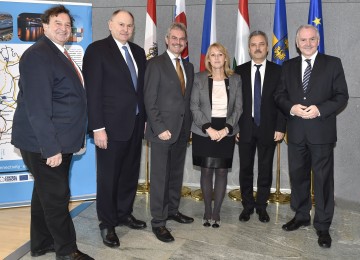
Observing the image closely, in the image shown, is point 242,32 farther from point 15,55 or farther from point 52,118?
point 52,118

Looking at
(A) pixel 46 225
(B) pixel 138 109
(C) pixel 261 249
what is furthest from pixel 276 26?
(A) pixel 46 225

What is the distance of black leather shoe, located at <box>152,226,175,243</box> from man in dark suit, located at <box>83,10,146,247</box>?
330 mm

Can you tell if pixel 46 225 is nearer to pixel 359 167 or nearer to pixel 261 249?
pixel 261 249

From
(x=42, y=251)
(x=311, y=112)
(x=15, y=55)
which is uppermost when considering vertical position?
(x=15, y=55)

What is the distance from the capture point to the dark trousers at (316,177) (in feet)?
10.6

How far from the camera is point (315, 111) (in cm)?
309

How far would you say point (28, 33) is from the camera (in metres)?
3.86

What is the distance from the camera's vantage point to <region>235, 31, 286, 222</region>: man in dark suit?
3.56 metres

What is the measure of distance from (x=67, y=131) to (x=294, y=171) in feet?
6.29

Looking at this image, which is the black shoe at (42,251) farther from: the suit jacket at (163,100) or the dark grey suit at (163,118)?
the suit jacket at (163,100)

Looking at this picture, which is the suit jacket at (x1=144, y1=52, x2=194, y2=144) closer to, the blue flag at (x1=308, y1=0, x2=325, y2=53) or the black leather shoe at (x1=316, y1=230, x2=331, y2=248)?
the black leather shoe at (x1=316, y1=230, x2=331, y2=248)

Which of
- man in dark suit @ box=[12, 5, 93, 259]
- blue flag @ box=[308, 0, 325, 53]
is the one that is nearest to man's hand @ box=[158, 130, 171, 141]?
man in dark suit @ box=[12, 5, 93, 259]

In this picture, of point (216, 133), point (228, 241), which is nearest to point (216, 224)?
point (228, 241)

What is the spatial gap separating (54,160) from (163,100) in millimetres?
1040
